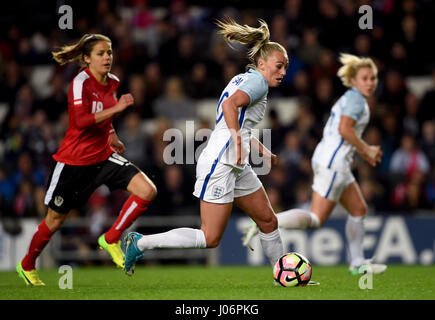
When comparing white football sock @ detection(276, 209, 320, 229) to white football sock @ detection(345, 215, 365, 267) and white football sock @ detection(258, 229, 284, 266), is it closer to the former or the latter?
white football sock @ detection(345, 215, 365, 267)

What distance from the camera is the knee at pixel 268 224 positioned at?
21.6 feet

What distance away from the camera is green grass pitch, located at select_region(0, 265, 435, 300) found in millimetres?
5824

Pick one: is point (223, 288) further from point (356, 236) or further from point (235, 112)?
point (356, 236)

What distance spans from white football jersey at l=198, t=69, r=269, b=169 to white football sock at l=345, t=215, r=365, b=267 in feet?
7.12

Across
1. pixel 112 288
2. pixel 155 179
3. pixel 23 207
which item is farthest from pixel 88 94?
pixel 23 207

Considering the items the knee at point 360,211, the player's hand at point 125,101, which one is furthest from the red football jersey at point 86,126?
the knee at point 360,211

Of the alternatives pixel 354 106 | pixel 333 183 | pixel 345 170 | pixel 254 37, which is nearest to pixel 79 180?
pixel 254 37

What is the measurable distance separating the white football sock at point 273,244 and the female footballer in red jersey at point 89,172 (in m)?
1.17

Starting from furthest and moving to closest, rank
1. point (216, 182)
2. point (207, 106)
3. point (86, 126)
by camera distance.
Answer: point (207, 106) < point (86, 126) < point (216, 182)

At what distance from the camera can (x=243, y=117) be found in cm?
627

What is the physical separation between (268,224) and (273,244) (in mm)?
205

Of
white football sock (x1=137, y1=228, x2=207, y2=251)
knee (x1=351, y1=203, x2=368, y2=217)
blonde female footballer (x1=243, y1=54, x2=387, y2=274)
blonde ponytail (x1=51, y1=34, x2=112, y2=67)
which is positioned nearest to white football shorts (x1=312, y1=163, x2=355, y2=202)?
blonde female footballer (x1=243, y1=54, x2=387, y2=274)

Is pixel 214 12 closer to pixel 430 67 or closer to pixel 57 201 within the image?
pixel 430 67

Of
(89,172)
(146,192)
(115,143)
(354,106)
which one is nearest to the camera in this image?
(146,192)
